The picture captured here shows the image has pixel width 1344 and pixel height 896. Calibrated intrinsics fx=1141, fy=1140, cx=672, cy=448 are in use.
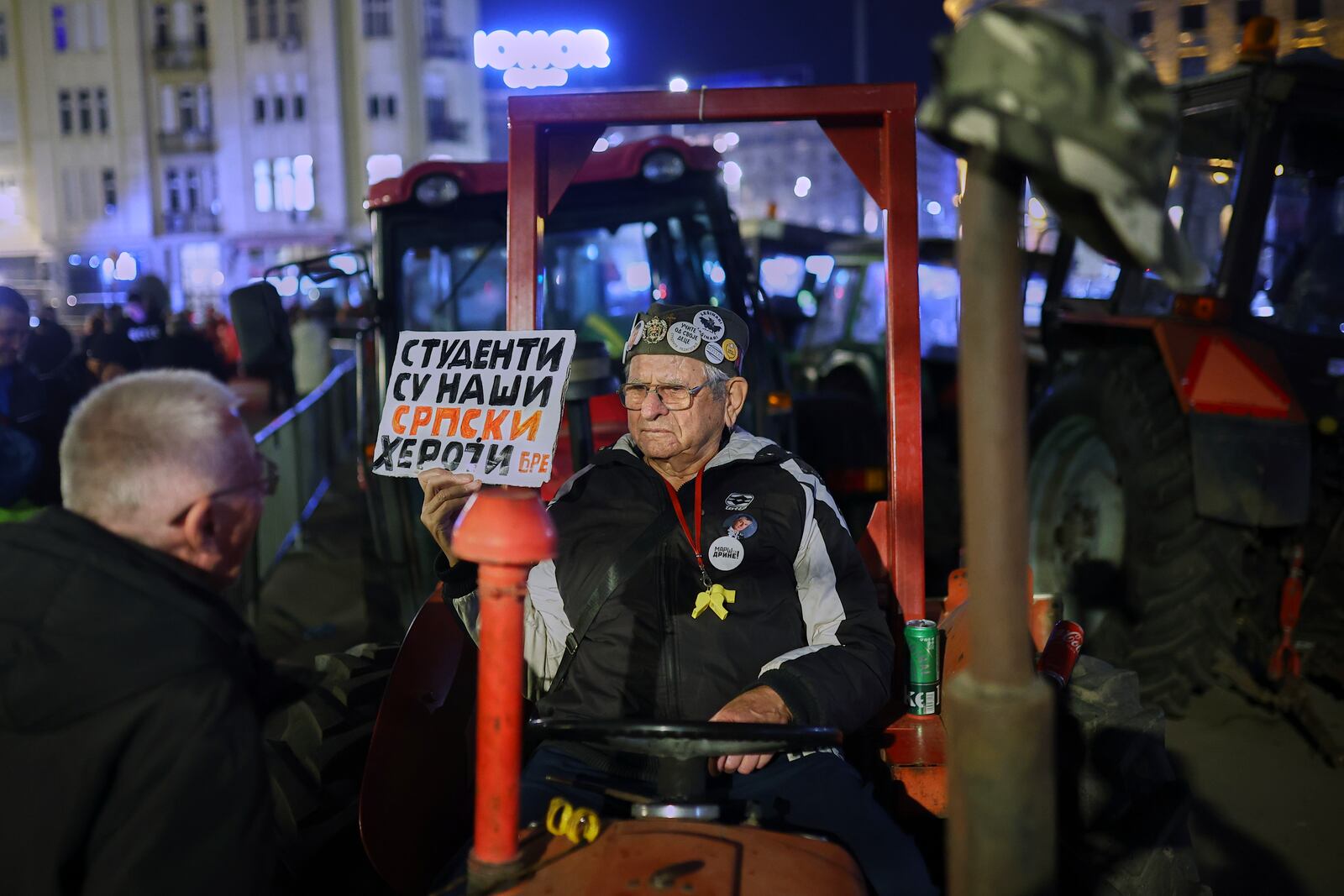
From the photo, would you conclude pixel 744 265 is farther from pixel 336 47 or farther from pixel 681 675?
pixel 336 47

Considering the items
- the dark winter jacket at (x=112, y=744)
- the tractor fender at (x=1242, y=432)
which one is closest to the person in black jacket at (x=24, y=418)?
the dark winter jacket at (x=112, y=744)

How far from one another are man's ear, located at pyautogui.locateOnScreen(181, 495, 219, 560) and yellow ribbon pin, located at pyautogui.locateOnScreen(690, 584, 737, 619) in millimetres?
1184

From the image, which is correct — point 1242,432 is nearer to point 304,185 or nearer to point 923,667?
point 923,667

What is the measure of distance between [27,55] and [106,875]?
57.4m

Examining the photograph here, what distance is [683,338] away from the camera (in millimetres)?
2984

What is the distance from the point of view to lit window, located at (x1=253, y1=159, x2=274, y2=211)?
1889 inches

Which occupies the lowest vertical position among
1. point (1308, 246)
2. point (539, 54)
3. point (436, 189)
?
point (1308, 246)

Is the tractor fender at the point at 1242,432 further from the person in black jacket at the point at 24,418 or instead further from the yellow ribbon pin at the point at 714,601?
the person in black jacket at the point at 24,418

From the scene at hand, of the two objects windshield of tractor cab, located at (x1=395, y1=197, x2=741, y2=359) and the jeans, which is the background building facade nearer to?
windshield of tractor cab, located at (x1=395, y1=197, x2=741, y2=359)

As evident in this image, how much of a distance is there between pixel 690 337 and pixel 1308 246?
377cm

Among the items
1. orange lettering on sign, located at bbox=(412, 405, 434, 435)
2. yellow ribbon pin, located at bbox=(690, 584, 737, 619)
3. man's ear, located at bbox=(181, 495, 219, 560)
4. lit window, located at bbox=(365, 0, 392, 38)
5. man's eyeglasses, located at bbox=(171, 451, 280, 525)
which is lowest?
yellow ribbon pin, located at bbox=(690, 584, 737, 619)

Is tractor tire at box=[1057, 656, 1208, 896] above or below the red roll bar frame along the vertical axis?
below

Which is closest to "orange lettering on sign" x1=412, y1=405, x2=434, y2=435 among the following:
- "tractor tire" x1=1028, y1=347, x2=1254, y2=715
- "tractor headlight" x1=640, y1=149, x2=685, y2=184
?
"tractor headlight" x1=640, y1=149, x2=685, y2=184

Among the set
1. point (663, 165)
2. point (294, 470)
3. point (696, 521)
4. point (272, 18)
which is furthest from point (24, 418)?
point (272, 18)
